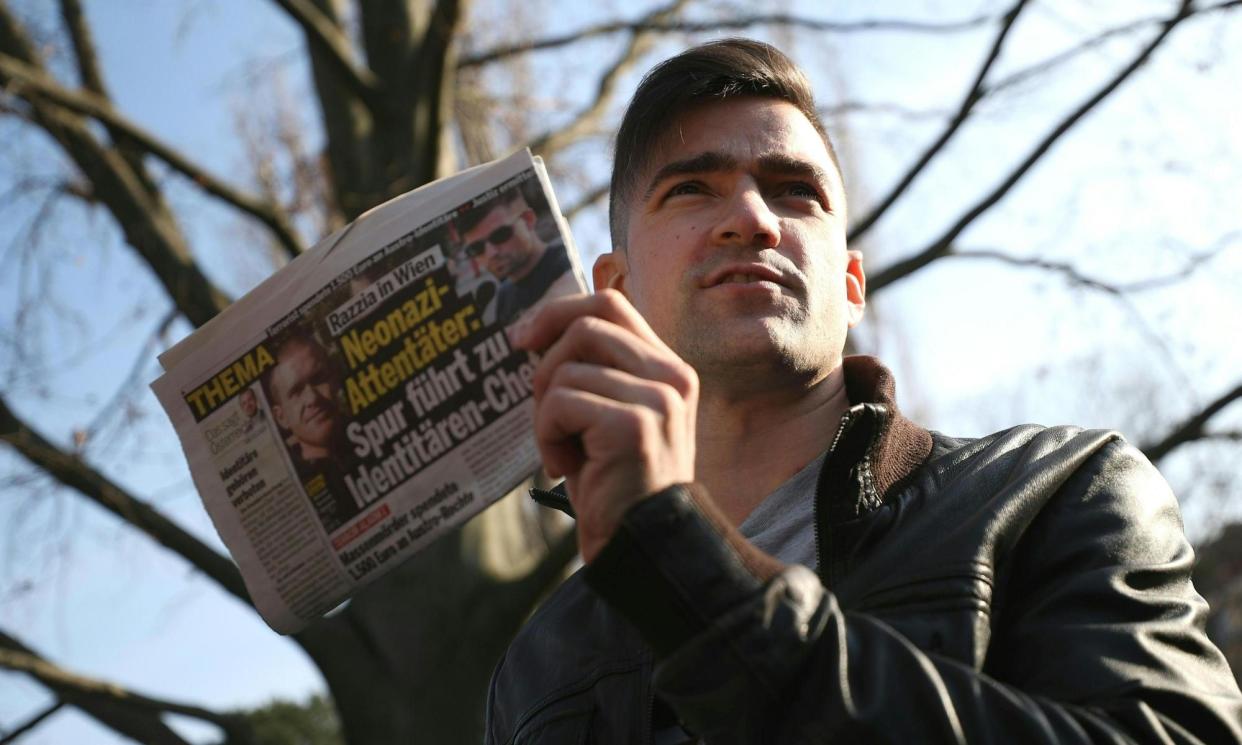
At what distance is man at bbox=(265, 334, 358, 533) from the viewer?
1.85 m

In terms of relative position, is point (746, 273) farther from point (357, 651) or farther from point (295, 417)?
point (357, 651)

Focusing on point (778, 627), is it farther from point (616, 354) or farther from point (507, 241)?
point (507, 241)

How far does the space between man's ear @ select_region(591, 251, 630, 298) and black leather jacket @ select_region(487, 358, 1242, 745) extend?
1.90 ft

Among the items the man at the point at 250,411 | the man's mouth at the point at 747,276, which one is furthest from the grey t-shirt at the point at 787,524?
the man at the point at 250,411

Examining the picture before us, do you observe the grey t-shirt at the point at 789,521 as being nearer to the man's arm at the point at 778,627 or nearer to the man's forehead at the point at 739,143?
the man's arm at the point at 778,627

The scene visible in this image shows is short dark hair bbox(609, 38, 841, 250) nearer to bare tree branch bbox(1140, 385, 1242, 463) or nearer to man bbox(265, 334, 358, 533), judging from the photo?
man bbox(265, 334, 358, 533)

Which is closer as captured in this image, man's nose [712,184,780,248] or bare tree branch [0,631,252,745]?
man's nose [712,184,780,248]

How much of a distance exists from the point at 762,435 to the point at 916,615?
2.11 feet

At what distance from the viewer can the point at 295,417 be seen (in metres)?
1.88

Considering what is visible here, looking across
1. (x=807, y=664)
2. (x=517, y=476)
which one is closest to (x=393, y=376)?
(x=517, y=476)

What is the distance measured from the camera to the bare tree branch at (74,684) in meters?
4.55

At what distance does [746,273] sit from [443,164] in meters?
3.92

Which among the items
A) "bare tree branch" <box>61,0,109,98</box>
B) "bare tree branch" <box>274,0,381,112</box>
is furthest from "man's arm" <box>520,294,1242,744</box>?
"bare tree branch" <box>61,0,109,98</box>

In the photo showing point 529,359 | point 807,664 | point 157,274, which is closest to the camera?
point 807,664
